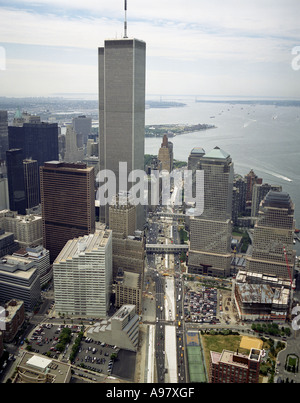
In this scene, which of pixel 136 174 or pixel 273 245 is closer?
pixel 273 245

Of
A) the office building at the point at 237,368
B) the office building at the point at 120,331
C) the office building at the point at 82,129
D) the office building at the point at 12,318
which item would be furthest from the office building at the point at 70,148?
the office building at the point at 237,368

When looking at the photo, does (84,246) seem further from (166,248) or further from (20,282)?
(166,248)

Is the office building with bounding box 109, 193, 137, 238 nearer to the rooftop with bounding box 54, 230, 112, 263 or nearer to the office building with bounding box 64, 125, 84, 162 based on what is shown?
the rooftop with bounding box 54, 230, 112, 263

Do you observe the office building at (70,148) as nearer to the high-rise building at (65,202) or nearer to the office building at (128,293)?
the high-rise building at (65,202)

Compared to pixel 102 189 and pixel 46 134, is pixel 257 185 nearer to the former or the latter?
pixel 102 189

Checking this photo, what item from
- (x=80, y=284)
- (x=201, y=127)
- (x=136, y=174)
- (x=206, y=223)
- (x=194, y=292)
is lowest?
(x=194, y=292)
